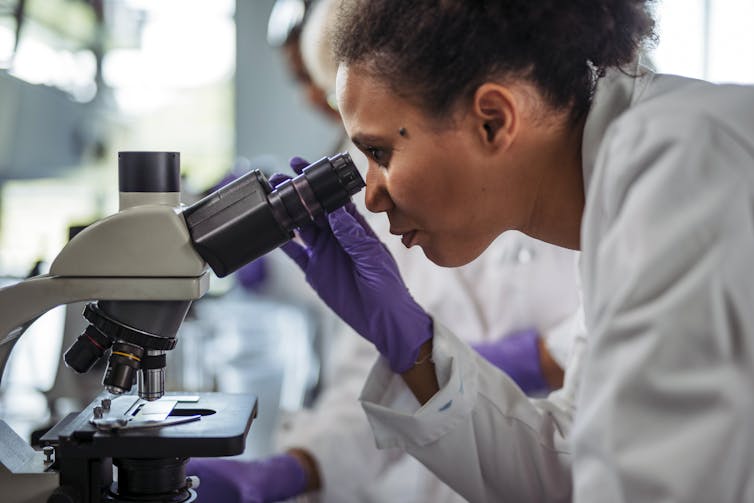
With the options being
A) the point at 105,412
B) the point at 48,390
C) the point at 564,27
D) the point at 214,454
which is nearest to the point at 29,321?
the point at 105,412

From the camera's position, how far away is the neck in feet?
3.30

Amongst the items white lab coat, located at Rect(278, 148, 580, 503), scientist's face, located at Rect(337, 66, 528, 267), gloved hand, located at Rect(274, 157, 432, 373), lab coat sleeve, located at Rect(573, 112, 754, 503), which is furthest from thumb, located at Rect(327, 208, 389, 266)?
Result: white lab coat, located at Rect(278, 148, 580, 503)

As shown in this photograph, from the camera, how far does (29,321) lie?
94 cm

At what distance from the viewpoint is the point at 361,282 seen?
4.10ft

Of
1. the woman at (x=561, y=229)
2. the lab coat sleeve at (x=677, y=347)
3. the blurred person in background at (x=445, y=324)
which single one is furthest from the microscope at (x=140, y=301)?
the blurred person in background at (x=445, y=324)

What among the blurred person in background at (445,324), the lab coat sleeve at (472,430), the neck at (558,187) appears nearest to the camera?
the neck at (558,187)

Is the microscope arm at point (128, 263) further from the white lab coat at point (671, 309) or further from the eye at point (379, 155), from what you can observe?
the white lab coat at point (671, 309)

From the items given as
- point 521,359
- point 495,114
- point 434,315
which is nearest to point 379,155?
point 495,114

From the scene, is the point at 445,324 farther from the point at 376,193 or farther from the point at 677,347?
the point at 677,347

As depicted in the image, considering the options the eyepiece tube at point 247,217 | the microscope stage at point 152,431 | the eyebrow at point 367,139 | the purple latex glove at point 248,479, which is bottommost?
the purple latex glove at point 248,479

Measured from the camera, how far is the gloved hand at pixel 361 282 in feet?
4.02

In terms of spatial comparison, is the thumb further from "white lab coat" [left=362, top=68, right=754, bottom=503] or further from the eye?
"white lab coat" [left=362, top=68, right=754, bottom=503]

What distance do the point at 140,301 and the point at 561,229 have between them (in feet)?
1.91

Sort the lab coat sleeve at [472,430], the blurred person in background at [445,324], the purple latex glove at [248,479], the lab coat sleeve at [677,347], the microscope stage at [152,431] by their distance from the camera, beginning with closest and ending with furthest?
the lab coat sleeve at [677,347] < the microscope stage at [152,431] < the lab coat sleeve at [472,430] < the purple latex glove at [248,479] < the blurred person in background at [445,324]
